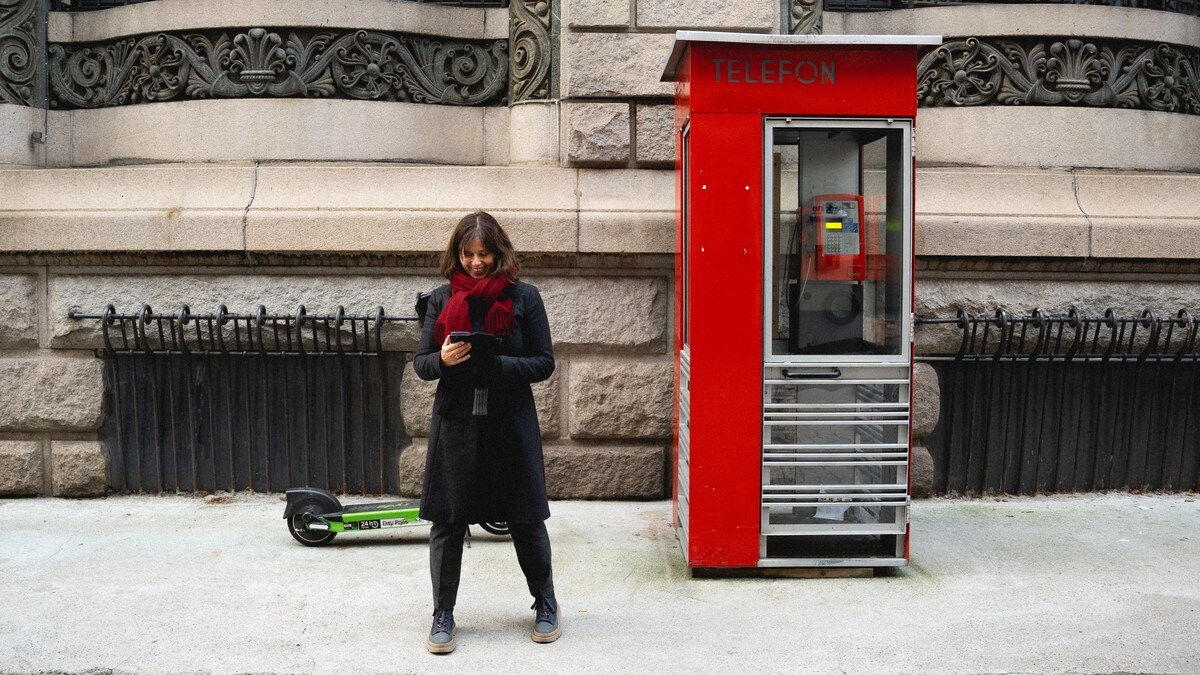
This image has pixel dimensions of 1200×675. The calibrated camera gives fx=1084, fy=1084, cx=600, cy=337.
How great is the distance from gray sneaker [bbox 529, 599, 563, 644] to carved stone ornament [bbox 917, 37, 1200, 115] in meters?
4.40

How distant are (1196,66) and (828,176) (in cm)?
378

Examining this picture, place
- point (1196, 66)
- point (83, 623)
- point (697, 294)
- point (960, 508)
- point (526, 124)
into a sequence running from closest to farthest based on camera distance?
point (83, 623) → point (697, 294) → point (960, 508) → point (526, 124) → point (1196, 66)

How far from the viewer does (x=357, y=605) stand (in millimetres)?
4746

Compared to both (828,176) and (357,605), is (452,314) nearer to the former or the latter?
(357,605)

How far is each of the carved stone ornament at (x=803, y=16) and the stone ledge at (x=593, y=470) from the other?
2.73 meters

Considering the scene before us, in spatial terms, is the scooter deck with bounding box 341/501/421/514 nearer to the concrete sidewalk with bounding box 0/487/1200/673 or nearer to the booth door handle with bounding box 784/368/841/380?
the concrete sidewalk with bounding box 0/487/1200/673

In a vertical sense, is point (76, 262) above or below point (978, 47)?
below

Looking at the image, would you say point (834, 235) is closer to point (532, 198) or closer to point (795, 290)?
point (795, 290)

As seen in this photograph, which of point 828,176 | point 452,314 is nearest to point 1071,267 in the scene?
point 828,176

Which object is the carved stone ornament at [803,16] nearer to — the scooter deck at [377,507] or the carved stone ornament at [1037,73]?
the carved stone ornament at [1037,73]

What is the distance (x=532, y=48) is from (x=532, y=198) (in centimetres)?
106

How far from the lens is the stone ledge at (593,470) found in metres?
6.58

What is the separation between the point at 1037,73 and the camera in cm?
699

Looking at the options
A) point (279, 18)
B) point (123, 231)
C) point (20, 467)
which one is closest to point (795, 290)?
point (279, 18)
